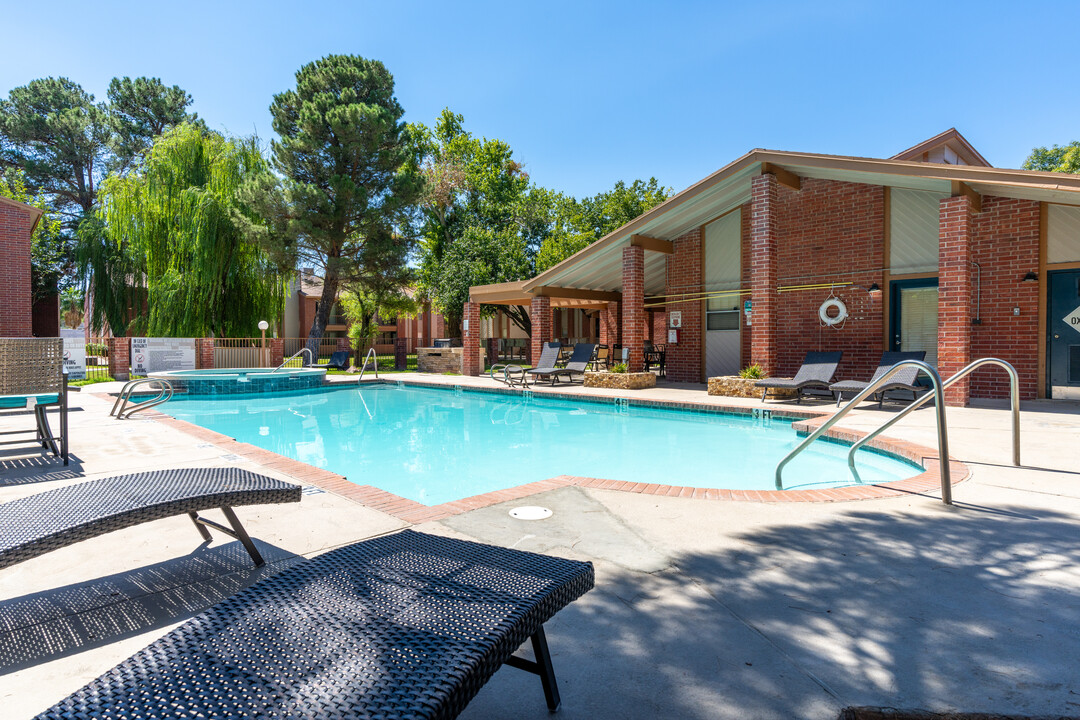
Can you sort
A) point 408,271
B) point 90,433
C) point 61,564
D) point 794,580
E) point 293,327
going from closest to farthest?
point 794,580 < point 61,564 < point 90,433 < point 408,271 < point 293,327

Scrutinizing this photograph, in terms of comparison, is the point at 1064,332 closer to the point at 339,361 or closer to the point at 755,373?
the point at 755,373

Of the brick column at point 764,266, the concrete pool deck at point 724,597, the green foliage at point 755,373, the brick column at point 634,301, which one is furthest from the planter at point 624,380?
the concrete pool deck at point 724,597

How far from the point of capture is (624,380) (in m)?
12.3

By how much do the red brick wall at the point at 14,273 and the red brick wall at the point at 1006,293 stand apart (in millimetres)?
23443

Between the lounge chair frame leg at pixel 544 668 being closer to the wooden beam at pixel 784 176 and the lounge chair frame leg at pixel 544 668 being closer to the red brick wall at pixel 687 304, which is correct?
the wooden beam at pixel 784 176

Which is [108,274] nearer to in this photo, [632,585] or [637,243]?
[637,243]

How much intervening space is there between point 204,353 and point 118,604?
17444mm

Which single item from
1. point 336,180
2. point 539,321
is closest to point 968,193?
point 539,321

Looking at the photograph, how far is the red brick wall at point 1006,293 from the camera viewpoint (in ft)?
30.6

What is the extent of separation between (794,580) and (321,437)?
756cm

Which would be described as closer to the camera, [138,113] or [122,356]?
[122,356]

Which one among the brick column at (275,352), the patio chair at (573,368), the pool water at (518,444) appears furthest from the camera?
the brick column at (275,352)

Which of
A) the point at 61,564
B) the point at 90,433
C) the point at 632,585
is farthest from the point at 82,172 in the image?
the point at 632,585

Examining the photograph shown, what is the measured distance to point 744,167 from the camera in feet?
35.5
